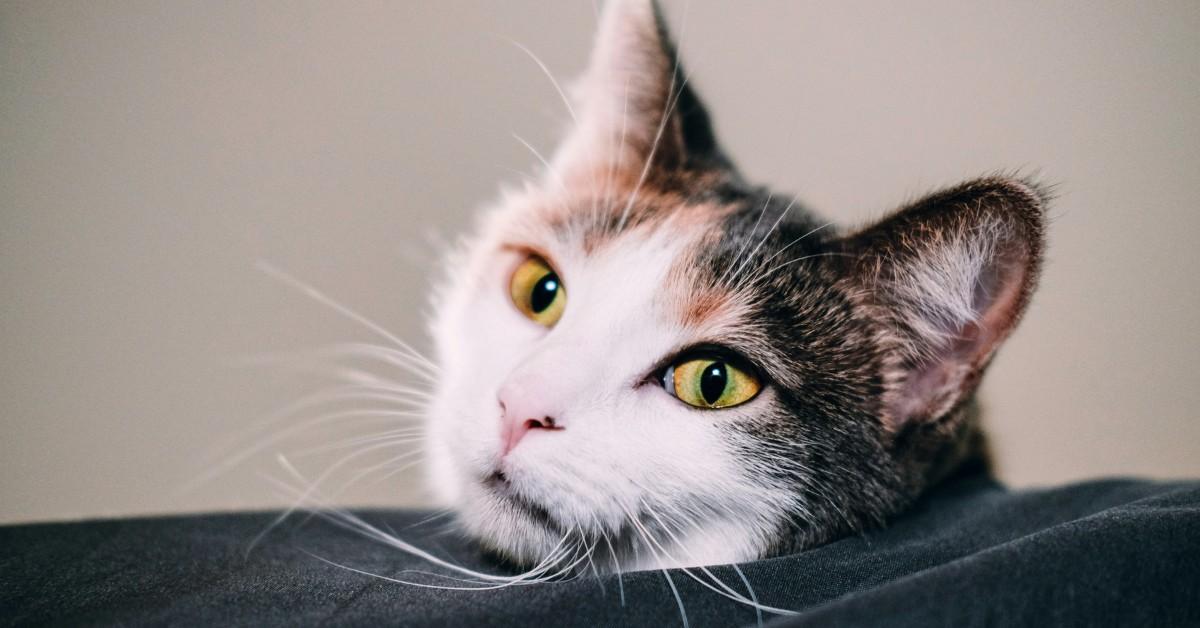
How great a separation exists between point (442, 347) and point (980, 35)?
117 centimetres

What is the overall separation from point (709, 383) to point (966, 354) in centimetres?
29

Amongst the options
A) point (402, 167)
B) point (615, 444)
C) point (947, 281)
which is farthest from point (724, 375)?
point (402, 167)

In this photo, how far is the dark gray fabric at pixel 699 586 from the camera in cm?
41

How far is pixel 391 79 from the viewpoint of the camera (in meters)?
1.41

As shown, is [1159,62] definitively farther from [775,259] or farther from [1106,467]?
[775,259]

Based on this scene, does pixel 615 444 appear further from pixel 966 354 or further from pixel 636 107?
pixel 636 107

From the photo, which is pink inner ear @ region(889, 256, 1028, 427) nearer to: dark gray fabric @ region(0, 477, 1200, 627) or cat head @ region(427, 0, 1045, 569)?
cat head @ region(427, 0, 1045, 569)

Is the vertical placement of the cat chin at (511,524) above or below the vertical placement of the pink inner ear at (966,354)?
below

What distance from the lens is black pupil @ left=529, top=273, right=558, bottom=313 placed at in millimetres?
829

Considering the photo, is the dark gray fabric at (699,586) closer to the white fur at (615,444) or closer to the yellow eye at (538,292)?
the white fur at (615,444)

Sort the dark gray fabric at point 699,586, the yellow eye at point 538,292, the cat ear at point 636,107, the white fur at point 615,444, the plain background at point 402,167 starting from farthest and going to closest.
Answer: the plain background at point 402,167 → the cat ear at point 636,107 → the yellow eye at point 538,292 → the white fur at point 615,444 → the dark gray fabric at point 699,586

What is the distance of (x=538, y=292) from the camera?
0.84 meters

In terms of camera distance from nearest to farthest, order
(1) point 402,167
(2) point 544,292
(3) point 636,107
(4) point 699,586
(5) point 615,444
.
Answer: (4) point 699,586, (5) point 615,444, (2) point 544,292, (3) point 636,107, (1) point 402,167

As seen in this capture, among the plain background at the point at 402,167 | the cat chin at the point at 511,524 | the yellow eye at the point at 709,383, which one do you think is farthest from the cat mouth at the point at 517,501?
the plain background at the point at 402,167
